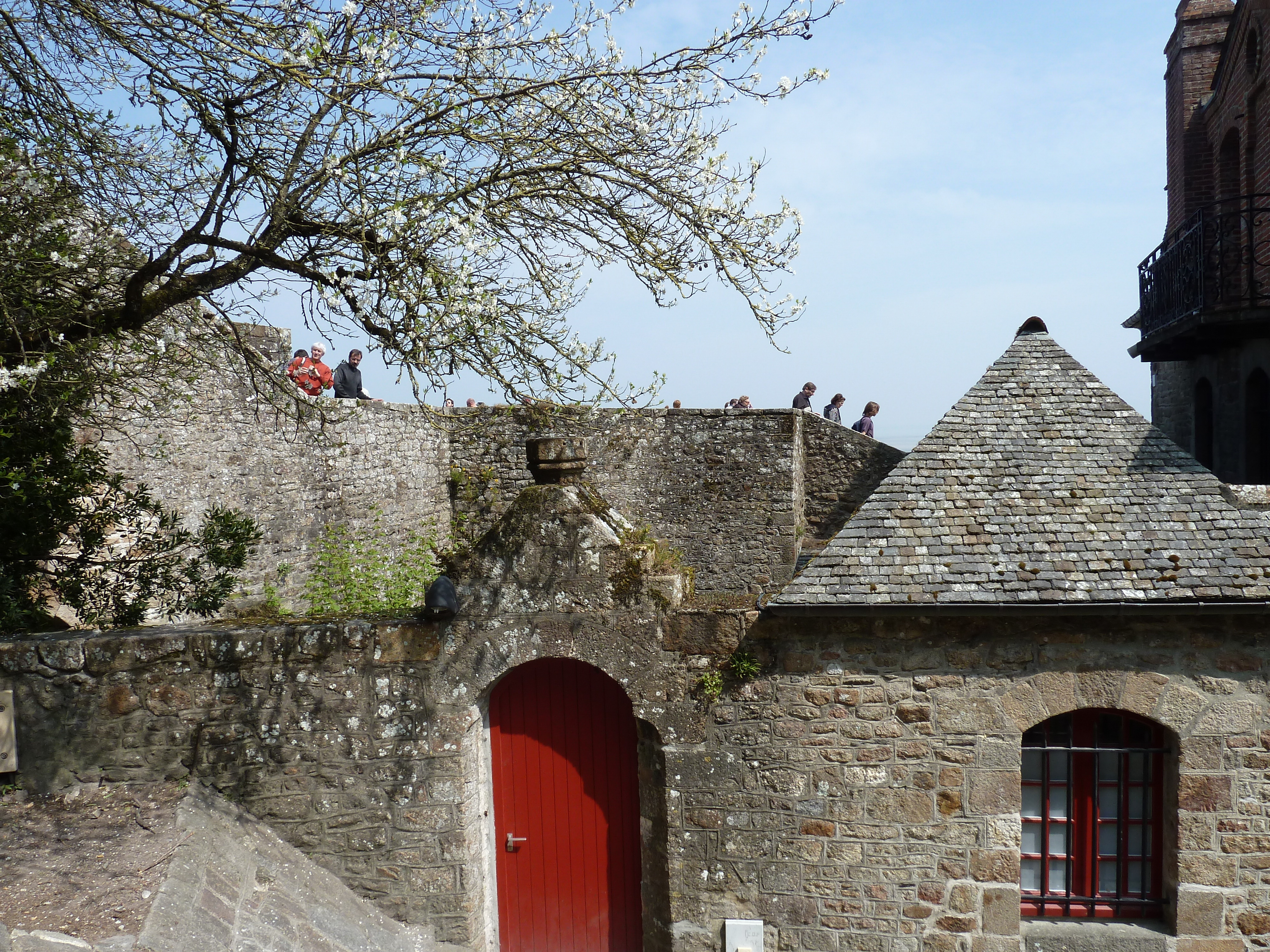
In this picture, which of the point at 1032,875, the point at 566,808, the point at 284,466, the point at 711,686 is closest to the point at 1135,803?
the point at 1032,875

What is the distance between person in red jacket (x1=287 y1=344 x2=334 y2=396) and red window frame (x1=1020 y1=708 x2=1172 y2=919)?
6.85 meters

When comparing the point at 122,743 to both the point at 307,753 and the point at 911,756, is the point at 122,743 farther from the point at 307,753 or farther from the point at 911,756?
the point at 911,756

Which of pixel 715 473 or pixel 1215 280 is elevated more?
pixel 1215 280

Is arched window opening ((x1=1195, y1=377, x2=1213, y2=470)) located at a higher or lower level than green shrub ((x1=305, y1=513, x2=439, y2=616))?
higher

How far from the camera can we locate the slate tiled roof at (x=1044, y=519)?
563 cm

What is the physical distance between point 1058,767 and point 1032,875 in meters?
0.76

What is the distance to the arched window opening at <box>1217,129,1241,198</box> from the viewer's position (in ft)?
45.3

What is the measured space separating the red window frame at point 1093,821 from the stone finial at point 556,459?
353 centimetres

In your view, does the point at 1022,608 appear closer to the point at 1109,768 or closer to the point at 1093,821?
the point at 1109,768

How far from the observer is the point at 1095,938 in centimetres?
588

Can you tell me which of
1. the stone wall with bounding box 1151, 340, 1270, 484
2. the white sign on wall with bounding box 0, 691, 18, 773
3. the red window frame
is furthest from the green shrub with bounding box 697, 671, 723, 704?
the stone wall with bounding box 1151, 340, 1270, 484

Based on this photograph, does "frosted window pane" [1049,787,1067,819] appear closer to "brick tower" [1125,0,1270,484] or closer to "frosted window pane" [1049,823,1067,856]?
"frosted window pane" [1049,823,1067,856]

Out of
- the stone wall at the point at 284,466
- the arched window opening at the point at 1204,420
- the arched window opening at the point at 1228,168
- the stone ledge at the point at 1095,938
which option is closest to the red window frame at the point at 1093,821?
the stone ledge at the point at 1095,938

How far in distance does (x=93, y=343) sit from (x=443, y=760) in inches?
135
